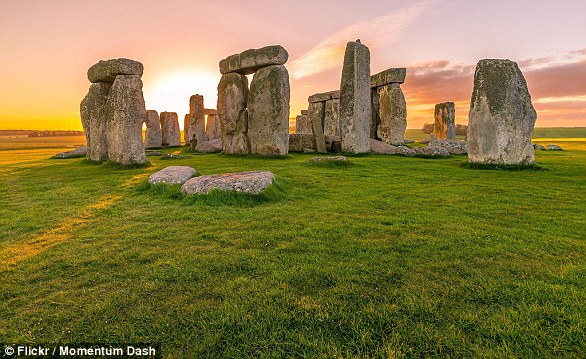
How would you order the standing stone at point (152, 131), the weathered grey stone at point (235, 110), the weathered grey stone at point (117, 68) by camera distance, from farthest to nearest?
the standing stone at point (152, 131) < the weathered grey stone at point (235, 110) < the weathered grey stone at point (117, 68)

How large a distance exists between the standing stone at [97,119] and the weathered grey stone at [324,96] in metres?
15.5

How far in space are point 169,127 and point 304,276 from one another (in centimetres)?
2318

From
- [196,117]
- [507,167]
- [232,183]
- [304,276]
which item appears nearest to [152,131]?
[196,117]

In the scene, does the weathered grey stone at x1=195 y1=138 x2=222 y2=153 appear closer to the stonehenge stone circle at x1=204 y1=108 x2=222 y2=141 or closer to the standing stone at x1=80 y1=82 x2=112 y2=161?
the standing stone at x1=80 y1=82 x2=112 y2=161

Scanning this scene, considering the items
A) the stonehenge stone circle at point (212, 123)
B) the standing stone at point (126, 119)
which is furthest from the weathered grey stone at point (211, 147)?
the stonehenge stone circle at point (212, 123)

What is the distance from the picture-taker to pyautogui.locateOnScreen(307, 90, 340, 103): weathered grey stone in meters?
23.5

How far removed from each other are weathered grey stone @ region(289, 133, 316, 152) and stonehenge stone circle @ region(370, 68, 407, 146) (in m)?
5.49

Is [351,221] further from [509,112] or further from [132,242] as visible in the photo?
[509,112]

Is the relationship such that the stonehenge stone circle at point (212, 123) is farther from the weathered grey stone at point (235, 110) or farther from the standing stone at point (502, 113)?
the standing stone at point (502, 113)

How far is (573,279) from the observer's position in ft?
8.79

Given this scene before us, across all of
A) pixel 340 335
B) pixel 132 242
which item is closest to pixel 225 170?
pixel 132 242

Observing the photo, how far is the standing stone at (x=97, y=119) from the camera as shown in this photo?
11.9 meters

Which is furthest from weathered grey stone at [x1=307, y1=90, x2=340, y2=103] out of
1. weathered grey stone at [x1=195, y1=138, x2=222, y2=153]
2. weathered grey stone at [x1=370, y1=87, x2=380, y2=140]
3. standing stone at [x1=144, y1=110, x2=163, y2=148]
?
standing stone at [x1=144, y1=110, x2=163, y2=148]

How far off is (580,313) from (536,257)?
115 cm
